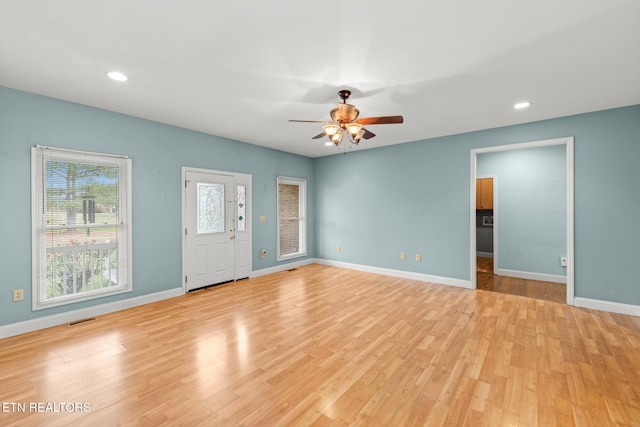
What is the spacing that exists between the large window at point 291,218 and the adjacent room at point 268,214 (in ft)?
1.66

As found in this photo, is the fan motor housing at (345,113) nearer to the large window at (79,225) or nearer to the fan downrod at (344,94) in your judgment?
the fan downrod at (344,94)

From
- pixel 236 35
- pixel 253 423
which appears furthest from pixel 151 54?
pixel 253 423

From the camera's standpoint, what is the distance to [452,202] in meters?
5.01

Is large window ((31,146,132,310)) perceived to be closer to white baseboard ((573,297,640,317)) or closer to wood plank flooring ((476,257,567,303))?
wood plank flooring ((476,257,567,303))

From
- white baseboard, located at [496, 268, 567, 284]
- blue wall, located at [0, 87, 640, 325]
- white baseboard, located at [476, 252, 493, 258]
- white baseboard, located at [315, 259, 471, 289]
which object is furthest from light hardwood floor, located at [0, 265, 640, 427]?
white baseboard, located at [476, 252, 493, 258]

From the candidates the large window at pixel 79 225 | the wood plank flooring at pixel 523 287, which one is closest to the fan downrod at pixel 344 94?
the large window at pixel 79 225

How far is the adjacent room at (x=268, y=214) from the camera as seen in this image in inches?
77.1

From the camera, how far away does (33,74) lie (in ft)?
8.95

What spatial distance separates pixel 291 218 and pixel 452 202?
3596mm

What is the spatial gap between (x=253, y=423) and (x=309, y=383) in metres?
0.54

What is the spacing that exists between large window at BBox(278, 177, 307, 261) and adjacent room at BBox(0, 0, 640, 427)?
0.51 meters

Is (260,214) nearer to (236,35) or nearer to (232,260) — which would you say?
(232,260)

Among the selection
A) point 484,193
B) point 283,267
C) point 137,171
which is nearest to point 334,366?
point 137,171

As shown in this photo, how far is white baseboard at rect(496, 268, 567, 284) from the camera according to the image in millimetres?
5156
